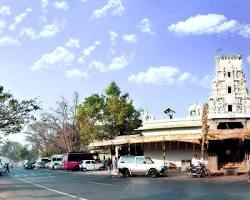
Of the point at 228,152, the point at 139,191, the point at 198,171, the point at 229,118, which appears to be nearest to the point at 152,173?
the point at 198,171

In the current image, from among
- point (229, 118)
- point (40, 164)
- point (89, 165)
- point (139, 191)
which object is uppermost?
point (229, 118)

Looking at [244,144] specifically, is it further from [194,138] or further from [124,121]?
[124,121]

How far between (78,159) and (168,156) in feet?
53.8

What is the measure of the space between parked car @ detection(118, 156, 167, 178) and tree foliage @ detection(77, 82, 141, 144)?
1030 inches

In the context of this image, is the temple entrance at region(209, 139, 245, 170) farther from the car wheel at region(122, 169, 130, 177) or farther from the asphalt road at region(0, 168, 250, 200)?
the asphalt road at region(0, 168, 250, 200)

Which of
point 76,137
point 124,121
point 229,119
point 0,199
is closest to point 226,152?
point 229,119

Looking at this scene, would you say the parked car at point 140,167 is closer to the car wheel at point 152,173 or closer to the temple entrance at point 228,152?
the car wheel at point 152,173

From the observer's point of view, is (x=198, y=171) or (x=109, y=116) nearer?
(x=198, y=171)

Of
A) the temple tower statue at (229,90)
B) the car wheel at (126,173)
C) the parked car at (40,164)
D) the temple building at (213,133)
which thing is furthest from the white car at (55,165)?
the car wheel at (126,173)

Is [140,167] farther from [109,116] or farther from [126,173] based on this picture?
[109,116]

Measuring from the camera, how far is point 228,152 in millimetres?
46125

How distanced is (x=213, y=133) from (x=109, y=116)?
2527 centimetres

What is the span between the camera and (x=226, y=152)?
46156 millimetres

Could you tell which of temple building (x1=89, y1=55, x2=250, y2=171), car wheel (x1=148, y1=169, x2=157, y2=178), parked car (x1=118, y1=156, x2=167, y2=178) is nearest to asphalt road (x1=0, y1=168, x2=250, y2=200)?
car wheel (x1=148, y1=169, x2=157, y2=178)
